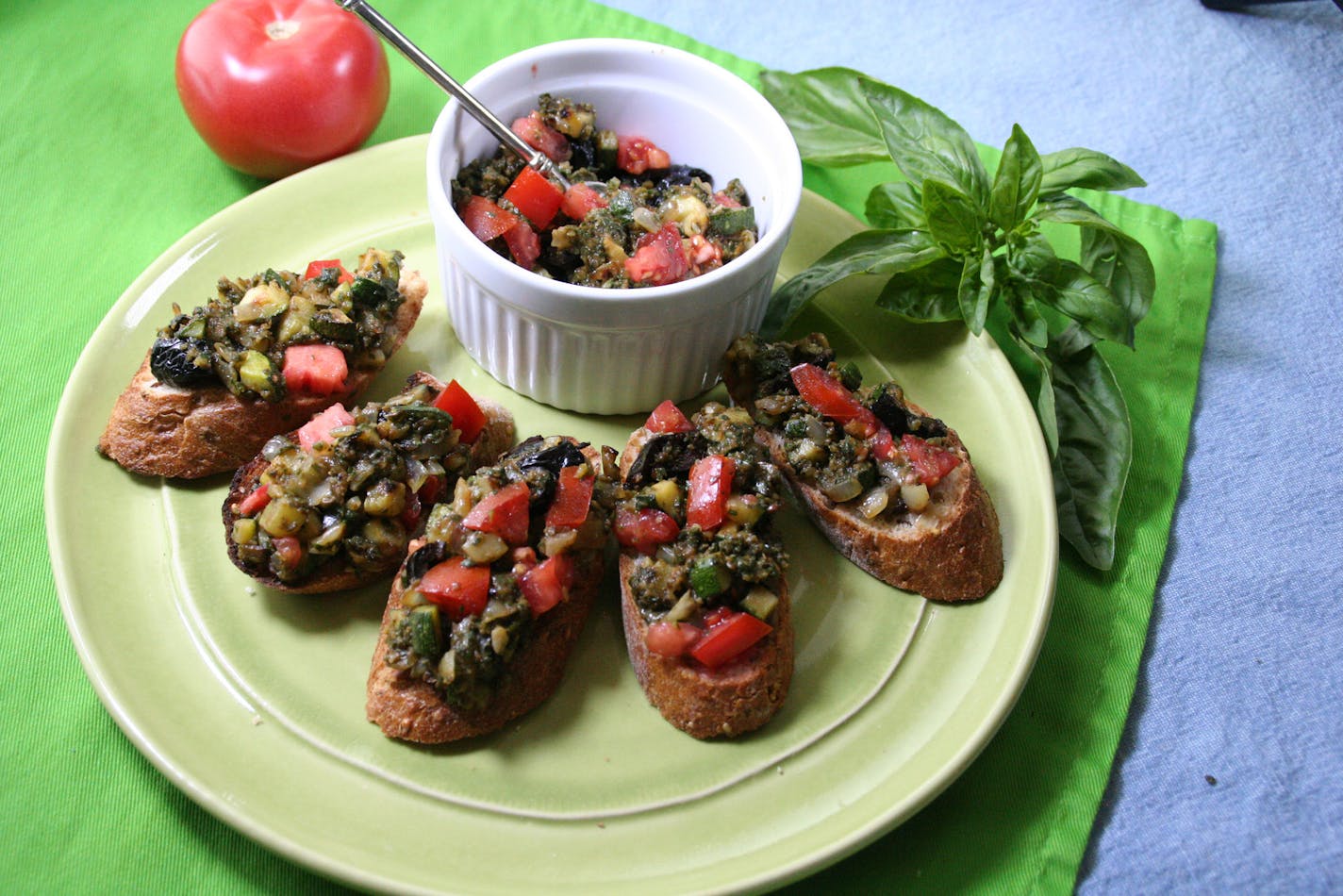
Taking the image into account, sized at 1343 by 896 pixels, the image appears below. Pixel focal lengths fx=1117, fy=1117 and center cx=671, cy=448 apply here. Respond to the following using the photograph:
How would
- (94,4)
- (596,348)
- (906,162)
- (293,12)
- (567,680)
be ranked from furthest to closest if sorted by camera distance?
(94,4), (293,12), (906,162), (596,348), (567,680)

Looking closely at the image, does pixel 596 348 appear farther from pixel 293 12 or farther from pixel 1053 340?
pixel 293 12

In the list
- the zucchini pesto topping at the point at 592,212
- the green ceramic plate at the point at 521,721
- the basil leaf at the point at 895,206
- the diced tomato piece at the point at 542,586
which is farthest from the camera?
the basil leaf at the point at 895,206

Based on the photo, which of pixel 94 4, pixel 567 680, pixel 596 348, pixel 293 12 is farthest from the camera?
pixel 94 4

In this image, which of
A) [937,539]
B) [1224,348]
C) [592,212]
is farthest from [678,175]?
[1224,348]

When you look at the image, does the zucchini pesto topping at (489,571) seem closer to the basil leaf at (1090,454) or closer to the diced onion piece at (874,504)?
the diced onion piece at (874,504)

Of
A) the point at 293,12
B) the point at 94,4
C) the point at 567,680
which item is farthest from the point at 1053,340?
the point at 94,4

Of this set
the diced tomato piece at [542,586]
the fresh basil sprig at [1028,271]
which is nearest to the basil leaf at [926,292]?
the fresh basil sprig at [1028,271]

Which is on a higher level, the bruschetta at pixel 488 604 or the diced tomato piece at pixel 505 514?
the diced tomato piece at pixel 505 514
